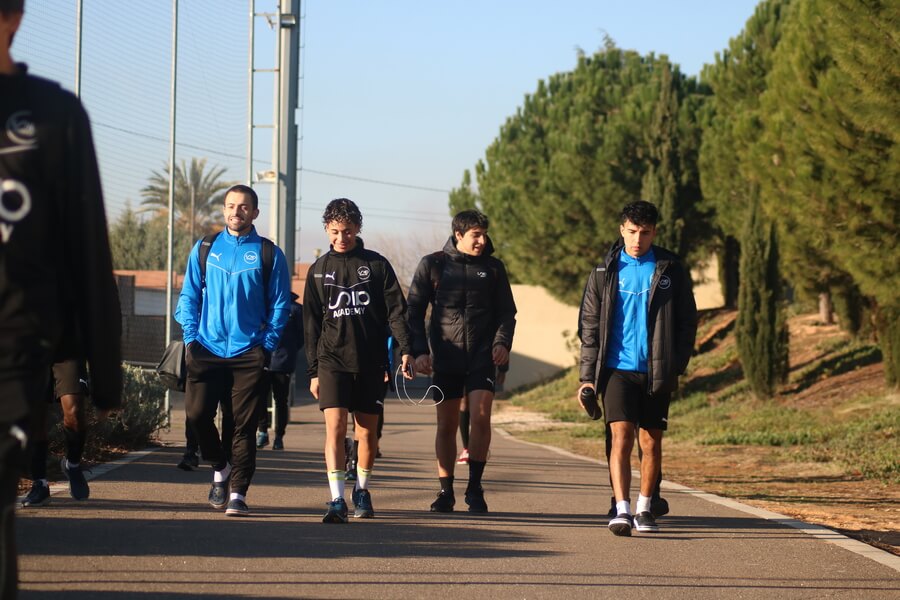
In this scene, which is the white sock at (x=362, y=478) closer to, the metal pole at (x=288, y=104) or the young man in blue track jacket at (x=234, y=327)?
the young man in blue track jacket at (x=234, y=327)

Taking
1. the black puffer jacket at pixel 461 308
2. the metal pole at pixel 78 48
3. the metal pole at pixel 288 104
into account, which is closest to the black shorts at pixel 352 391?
the black puffer jacket at pixel 461 308

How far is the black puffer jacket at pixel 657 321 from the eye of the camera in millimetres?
7871

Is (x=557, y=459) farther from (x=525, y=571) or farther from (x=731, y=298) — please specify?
(x=731, y=298)

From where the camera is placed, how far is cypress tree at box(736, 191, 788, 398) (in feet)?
88.7

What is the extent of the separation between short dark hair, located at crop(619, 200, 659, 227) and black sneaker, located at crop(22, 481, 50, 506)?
151 inches

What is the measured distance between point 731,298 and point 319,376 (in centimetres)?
3542

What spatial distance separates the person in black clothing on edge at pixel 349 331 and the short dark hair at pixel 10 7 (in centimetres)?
501

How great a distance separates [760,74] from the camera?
107 feet

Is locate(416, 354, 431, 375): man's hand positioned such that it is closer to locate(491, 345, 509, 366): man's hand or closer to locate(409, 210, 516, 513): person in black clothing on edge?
locate(409, 210, 516, 513): person in black clothing on edge

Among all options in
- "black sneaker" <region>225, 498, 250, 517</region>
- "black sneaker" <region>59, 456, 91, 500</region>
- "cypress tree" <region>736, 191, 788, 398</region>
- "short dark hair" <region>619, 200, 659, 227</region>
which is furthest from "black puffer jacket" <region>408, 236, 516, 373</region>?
"cypress tree" <region>736, 191, 788, 398</region>

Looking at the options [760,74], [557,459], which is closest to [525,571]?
[557,459]

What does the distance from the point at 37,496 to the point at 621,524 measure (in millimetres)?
3478

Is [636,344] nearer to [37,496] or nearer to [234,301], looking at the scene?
[234,301]

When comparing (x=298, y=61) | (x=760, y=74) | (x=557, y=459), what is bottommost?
(x=557, y=459)
